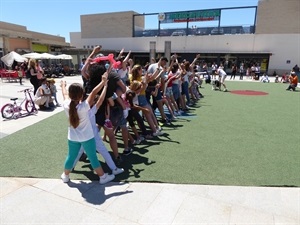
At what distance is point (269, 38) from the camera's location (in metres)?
28.1

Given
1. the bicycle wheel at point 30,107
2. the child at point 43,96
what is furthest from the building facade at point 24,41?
the bicycle wheel at point 30,107

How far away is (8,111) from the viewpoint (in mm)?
7086

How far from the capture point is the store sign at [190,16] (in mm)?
30250

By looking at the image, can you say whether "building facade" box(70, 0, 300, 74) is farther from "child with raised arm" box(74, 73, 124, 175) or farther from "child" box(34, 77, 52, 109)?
"child with raised arm" box(74, 73, 124, 175)

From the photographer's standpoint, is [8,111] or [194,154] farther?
[8,111]

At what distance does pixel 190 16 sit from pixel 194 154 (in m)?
30.4

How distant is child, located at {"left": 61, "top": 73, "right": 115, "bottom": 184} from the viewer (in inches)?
120

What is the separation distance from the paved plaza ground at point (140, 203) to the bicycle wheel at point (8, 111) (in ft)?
13.7

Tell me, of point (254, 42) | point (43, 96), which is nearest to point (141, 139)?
point (43, 96)

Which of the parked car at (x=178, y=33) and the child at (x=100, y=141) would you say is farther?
the parked car at (x=178, y=33)

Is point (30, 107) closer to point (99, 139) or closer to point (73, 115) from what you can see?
point (99, 139)

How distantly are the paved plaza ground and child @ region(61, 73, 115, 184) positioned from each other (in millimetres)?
307

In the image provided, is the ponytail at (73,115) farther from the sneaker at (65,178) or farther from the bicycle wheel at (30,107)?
the bicycle wheel at (30,107)

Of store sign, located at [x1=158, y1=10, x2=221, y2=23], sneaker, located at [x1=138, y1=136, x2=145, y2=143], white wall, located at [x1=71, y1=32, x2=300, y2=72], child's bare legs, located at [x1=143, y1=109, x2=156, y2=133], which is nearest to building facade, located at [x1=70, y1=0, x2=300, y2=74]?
white wall, located at [x1=71, y1=32, x2=300, y2=72]
